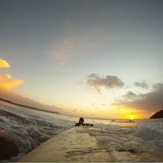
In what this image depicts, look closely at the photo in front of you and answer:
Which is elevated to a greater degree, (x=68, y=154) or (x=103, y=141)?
(x=103, y=141)

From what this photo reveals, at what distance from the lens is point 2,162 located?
214 inches

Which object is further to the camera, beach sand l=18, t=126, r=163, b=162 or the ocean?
the ocean

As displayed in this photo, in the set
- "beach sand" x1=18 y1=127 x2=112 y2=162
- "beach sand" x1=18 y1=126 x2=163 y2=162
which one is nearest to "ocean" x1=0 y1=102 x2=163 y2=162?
"beach sand" x1=18 y1=126 x2=163 y2=162

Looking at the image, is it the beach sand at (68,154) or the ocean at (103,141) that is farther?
the ocean at (103,141)

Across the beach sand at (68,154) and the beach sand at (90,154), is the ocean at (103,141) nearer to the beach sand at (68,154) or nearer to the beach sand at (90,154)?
the beach sand at (90,154)

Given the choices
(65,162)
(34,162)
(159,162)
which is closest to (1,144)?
(34,162)

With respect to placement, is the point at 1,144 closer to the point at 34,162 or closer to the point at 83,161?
the point at 34,162

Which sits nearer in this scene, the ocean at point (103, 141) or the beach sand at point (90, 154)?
the beach sand at point (90, 154)

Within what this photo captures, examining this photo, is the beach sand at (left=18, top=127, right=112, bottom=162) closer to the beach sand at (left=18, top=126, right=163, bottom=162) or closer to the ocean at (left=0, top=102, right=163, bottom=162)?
the beach sand at (left=18, top=126, right=163, bottom=162)

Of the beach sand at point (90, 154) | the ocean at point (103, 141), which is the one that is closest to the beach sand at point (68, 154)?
the beach sand at point (90, 154)

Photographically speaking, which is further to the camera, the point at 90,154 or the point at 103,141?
the point at 103,141

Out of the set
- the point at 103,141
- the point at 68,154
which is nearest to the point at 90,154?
the point at 68,154

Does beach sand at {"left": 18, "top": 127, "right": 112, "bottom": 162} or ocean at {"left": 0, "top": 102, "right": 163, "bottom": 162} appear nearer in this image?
beach sand at {"left": 18, "top": 127, "right": 112, "bottom": 162}

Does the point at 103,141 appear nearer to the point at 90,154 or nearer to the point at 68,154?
the point at 90,154
